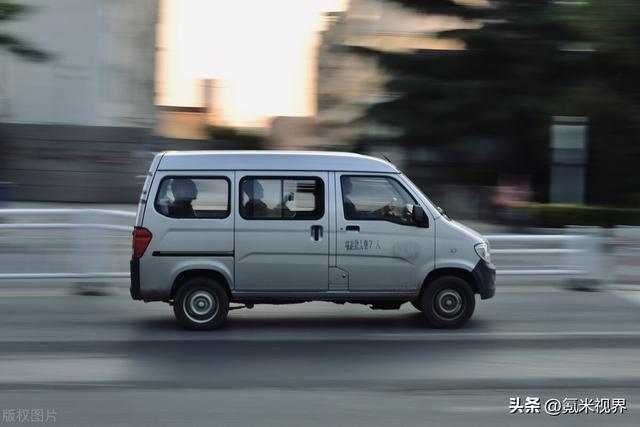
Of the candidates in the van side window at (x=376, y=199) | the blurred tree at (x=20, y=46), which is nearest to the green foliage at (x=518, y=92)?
the blurred tree at (x=20, y=46)

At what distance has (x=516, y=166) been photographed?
27109 millimetres

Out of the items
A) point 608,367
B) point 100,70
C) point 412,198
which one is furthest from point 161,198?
point 100,70

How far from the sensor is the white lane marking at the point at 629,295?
12156 millimetres

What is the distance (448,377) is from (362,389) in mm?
868

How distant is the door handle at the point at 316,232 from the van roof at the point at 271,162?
61cm

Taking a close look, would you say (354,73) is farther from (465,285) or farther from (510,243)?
(465,285)

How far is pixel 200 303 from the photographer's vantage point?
968cm

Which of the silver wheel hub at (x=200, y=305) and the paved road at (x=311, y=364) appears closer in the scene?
the paved road at (x=311, y=364)

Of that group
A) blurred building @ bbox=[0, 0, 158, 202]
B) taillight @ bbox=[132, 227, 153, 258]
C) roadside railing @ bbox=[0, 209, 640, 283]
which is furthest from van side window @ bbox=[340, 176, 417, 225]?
blurred building @ bbox=[0, 0, 158, 202]

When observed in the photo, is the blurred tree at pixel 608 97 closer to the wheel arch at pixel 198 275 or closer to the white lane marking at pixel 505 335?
the white lane marking at pixel 505 335

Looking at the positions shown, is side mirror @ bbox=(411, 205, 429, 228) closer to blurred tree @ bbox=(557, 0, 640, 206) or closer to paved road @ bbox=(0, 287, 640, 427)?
paved road @ bbox=(0, 287, 640, 427)

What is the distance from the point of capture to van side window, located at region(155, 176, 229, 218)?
9562mm

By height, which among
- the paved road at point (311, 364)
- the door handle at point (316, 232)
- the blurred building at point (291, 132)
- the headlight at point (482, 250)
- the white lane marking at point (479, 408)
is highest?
the blurred building at point (291, 132)

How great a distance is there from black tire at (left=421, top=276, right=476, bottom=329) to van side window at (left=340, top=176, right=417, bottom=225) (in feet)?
2.53
